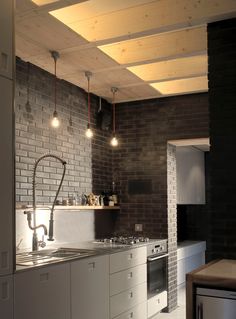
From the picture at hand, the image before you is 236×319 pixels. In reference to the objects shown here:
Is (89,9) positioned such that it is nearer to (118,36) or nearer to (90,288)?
(118,36)

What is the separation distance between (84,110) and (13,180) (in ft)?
8.60

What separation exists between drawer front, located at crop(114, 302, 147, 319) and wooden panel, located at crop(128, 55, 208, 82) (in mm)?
2531

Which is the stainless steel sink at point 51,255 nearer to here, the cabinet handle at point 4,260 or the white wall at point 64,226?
the white wall at point 64,226

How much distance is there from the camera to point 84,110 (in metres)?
5.08

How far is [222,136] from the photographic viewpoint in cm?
314

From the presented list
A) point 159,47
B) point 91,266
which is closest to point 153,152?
point 159,47

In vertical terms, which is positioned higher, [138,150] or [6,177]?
[138,150]

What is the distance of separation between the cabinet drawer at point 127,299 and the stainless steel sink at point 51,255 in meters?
→ 0.58

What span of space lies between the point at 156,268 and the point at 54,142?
78.3 inches

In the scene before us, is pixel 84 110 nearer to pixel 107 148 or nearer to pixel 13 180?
pixel 107 148

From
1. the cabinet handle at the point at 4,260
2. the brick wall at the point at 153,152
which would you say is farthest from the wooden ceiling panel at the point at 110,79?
the cabinet handle at the point at 4,260

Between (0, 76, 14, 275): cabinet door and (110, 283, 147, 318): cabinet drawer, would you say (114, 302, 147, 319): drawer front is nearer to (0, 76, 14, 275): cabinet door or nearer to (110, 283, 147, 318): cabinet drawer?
(110, 283, 147, 318): cabinet drawer

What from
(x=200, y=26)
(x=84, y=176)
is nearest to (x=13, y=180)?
(x=200, y=26)

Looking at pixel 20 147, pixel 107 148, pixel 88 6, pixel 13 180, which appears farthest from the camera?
pixel 107 148
